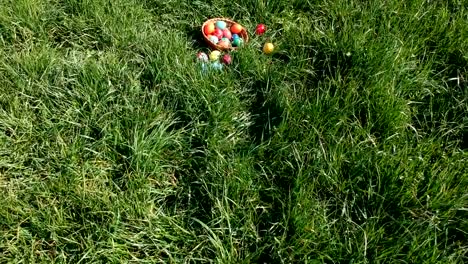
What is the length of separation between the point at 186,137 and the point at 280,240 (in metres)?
0.73

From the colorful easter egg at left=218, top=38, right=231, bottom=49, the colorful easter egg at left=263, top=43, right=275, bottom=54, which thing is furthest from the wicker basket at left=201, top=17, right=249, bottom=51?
the colorful easter egg at left=263, top=43, right=275, bottom=54

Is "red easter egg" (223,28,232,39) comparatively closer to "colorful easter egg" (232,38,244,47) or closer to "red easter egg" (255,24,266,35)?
"colorful easter egg" (232,38,244,47)

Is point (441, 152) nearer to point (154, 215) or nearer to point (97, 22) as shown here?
point (154, 215)

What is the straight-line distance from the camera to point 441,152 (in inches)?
106

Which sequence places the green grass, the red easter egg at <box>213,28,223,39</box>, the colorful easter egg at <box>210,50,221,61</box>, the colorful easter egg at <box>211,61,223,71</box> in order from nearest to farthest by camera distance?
1. the green grass
2. the colorful easter egg at <box>211,61,223,71</box>
3. the colorful easter egg at <box>210,50,221,61</box>
4. the red easter egg at <box>213,28,223,39</box>

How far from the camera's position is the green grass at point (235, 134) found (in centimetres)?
238

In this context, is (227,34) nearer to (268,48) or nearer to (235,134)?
(268,48)

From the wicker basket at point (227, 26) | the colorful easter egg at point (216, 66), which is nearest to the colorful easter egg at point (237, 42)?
the wicker basket at point (227, 26)

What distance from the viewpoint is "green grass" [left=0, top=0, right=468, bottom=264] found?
2379 millimetres

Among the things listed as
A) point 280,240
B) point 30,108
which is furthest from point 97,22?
point 280,240

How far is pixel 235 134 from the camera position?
2.84 m

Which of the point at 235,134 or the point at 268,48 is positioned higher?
the point at 268,48

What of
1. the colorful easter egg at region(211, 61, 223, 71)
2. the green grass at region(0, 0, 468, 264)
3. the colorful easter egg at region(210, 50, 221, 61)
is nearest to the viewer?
the green grass at region(0, 0, 468, 264)

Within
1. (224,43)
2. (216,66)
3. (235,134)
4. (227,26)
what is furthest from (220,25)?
(235,134)
